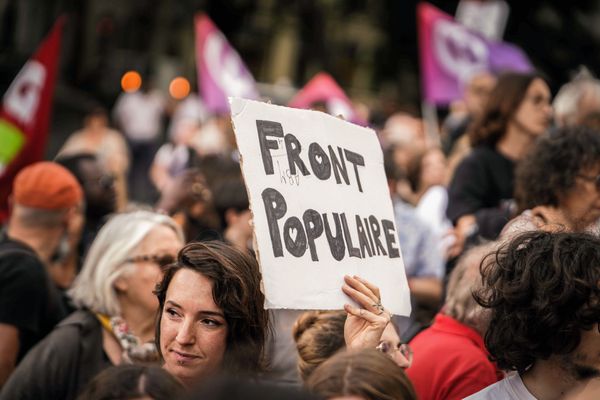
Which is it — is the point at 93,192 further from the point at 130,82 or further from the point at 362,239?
the point at 130,82

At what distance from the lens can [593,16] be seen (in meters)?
25.7

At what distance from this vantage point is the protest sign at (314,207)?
12.0 feet

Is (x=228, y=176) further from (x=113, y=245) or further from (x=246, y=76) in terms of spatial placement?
(x=246, y=76)

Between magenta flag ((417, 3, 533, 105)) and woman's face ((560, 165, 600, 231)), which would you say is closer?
woman's face ((560, 165, 600, 231))

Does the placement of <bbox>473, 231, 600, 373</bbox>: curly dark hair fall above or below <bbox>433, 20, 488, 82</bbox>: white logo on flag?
above

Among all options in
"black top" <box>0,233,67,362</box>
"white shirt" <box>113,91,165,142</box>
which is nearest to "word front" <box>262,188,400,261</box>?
"black top" <box>0,233,67,362</box>

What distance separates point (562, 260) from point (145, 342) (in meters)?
2.05

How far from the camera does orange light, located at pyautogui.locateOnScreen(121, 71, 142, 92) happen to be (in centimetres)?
2722

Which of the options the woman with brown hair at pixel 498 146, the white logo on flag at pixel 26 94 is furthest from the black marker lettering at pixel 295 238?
the white logo on flag at pixel 26 94

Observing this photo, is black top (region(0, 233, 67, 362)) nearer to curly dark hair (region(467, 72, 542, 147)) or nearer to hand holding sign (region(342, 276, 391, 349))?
hand holding sign (region(342, 276, 391, 349))

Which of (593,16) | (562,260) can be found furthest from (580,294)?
(593,16)

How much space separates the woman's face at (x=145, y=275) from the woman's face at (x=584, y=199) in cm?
170

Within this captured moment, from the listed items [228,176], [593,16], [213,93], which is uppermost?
[228,176]

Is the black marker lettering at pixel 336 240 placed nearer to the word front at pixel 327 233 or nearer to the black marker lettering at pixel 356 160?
the word front at pixel 327 233
